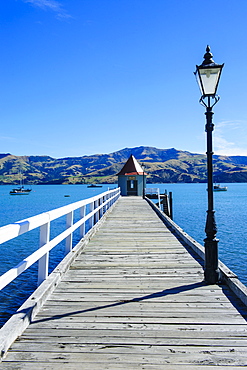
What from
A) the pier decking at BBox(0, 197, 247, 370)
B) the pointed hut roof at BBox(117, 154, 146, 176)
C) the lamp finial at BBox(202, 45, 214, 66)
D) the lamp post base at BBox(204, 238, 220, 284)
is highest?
the lamp finial at BBox(202, 45, 214, 66)

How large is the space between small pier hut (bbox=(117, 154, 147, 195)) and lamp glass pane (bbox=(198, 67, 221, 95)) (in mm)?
29304

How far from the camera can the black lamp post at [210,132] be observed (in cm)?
499

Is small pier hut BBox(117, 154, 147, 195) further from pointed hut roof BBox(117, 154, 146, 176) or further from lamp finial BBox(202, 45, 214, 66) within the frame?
lamp finial BBox(202, 45, 214, 66)

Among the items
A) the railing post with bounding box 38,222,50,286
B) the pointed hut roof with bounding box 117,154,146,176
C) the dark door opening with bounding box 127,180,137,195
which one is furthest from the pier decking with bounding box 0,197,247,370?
the dark door opening with bounding box 127,180,137,195

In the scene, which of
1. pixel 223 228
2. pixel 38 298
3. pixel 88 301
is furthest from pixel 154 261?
pixel 223 228

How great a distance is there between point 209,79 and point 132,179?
99.3ft

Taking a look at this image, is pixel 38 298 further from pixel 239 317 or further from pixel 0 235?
pixel 239 317

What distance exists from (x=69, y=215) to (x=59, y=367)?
12.4 ft

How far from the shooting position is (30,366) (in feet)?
8.84

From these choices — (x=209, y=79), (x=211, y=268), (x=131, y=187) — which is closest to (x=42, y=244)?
(x=211, y=268)

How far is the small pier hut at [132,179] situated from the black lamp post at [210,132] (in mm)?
29167

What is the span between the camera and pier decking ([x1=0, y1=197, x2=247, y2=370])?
2797 millimetres

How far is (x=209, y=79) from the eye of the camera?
5.25 meters

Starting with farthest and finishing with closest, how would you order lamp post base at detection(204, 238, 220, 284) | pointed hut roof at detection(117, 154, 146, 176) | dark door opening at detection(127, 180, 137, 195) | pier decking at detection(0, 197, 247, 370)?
dark door opening at detection(127, 180, 137, 195)
pointed hut roof at detection(117, 154, 146, 176)
lamp post base at detection(204, 238, 220, 284)
pier decking at detection(0, 197, 247, 370)
